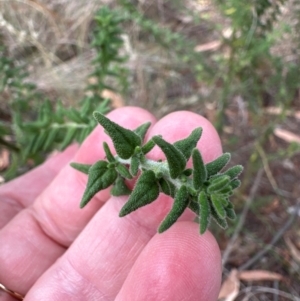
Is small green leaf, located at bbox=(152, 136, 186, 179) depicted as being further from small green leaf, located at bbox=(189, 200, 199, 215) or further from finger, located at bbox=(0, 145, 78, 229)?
finger, located at bbox=(0, 145, 78, 229)

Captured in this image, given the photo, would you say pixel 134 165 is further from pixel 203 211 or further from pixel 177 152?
pixel 203 211

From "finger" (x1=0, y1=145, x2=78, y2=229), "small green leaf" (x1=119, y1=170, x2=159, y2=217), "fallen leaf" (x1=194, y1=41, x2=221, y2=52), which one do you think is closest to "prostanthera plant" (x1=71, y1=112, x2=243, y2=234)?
"small green leaf" (x1=119, y1=170, x2=159, y2=217)

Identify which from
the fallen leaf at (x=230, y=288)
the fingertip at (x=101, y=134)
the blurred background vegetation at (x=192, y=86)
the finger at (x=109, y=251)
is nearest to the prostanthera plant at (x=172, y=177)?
the finger at (x=109, y=251)

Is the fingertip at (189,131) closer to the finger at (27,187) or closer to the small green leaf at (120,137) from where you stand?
the small green leaf at (120,137)

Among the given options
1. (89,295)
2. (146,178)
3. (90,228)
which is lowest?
(89,295)

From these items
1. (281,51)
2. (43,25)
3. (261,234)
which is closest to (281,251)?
(261,234)

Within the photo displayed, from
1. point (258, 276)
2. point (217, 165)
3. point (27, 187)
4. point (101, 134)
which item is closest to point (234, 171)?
point (217, 165)

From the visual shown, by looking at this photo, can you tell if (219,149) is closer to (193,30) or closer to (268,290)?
(268,290)
